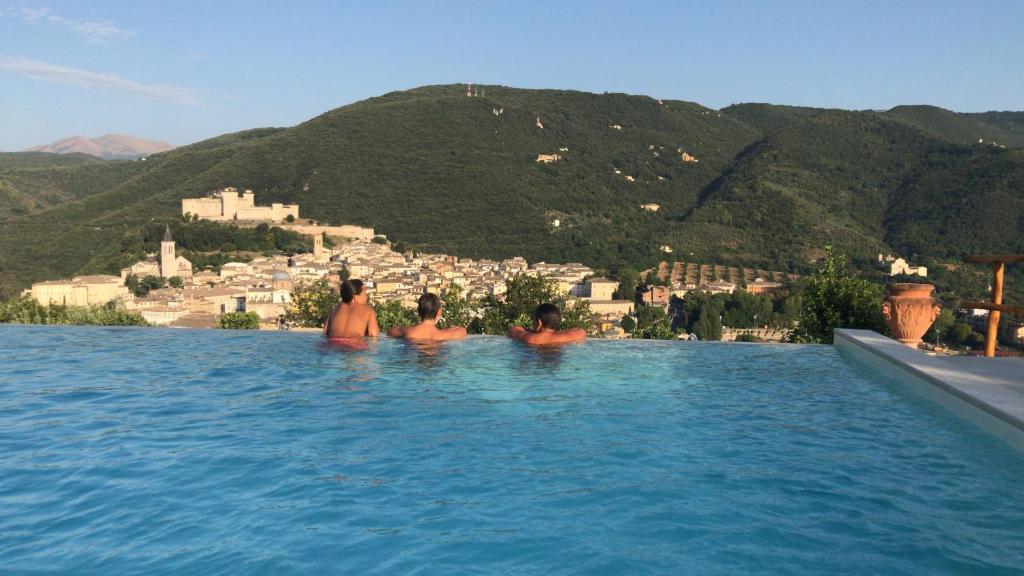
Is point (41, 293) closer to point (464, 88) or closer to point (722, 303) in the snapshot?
point (722, 303)

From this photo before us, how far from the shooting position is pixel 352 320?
25.0ft

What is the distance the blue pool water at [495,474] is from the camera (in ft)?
9.39

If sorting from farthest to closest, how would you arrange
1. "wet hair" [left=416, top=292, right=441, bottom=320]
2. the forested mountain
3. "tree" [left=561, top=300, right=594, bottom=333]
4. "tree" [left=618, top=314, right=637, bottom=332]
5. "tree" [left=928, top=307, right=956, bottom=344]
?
the forested mountain
"tree" [left=618, top=314, right=637, bottom=332]
"tree" [left=928, top=307, right=956, bottom=344]
"tree" [left=561, top=300, right=594, bottom=333]
"wet hair" [left=416, top=292, right=441, bottom=320]

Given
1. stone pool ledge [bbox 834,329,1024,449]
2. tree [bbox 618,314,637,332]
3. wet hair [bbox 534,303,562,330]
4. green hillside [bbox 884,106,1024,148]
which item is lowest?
tree [bbox 618,314,637,332]

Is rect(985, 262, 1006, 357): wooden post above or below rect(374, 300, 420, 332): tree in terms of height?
above

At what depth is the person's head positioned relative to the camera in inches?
293

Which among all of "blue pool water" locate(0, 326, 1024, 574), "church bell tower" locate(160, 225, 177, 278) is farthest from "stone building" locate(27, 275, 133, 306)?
"blue pool water" locate(0, 326, 1024, 574)

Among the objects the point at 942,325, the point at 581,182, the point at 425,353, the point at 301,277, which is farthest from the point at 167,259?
the point at 425,353

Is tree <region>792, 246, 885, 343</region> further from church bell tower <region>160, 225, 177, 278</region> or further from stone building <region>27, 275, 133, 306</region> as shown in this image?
church bell tower <region>160, 225, 177, 278</region>

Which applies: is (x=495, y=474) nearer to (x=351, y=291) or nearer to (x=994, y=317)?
(x=351, y=291)

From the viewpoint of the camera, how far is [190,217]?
70188mm

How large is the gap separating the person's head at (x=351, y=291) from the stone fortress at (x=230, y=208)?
6820cm

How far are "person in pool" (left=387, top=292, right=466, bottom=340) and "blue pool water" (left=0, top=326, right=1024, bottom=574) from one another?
92cm

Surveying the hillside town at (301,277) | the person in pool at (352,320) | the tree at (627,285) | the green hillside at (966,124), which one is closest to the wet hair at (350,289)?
the person in pool at (352,320)
